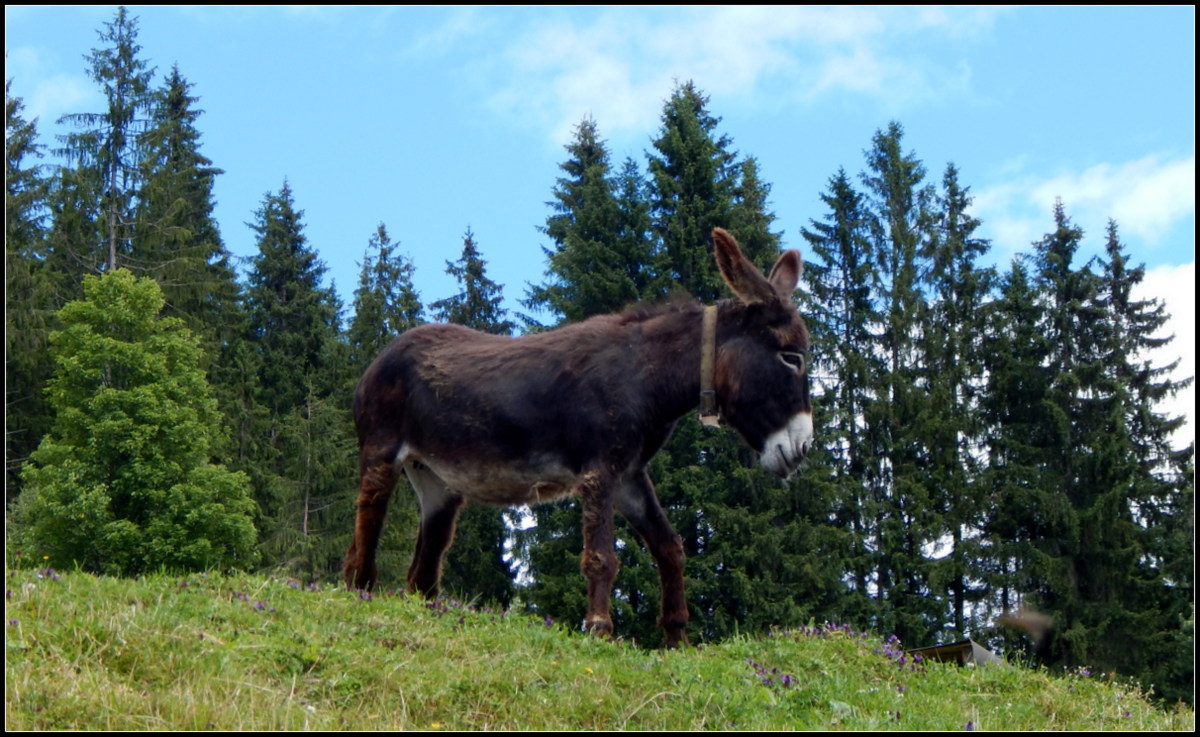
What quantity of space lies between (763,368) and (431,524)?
3.03 metres


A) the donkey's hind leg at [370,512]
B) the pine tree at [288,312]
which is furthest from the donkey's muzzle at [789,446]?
the pine tree at [288,312]

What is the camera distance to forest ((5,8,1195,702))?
28812 millimetres

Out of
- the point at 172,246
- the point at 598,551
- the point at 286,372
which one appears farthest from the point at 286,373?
the point at 598,551

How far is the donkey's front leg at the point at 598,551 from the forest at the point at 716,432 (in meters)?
17.8

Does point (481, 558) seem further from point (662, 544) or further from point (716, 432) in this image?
point (662, 544)

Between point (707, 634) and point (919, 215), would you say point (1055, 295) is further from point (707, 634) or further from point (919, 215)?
point (707, 634)

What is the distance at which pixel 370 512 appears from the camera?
8.59 metres

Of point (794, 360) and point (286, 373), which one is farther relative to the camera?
point (286, 373)

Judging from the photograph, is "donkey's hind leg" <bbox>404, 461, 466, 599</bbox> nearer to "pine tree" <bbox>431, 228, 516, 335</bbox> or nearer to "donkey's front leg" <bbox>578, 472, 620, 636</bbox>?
"donkey's front leg" <bbox>578, 472, 620, 636</bbox>

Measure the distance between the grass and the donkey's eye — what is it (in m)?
2.08

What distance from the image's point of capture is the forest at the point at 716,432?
94.5ft

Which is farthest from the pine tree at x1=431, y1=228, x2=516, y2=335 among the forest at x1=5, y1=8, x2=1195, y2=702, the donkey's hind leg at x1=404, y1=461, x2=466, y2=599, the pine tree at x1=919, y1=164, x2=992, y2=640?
the donkey's hind leg at x1=404, y1=461, x2=466, y2=599

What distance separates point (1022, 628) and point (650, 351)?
27817 millimetres

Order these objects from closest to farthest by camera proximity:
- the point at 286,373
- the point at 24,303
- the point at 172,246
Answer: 1. the point at 24,303
2. the point at 172,246
3. the point at 286,373
